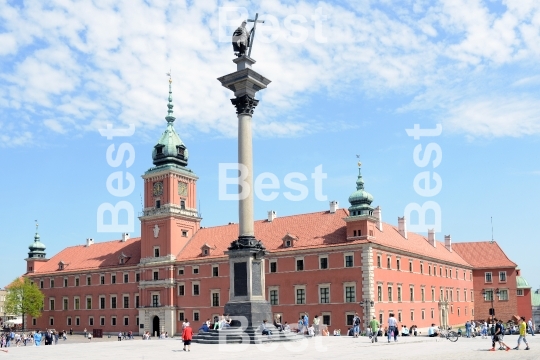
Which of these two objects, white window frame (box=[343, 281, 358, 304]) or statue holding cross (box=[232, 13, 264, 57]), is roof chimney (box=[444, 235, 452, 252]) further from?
statue holding cross (box=[232, 13, 264, 57])

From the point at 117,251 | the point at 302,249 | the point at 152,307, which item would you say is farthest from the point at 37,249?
the point at 302,249

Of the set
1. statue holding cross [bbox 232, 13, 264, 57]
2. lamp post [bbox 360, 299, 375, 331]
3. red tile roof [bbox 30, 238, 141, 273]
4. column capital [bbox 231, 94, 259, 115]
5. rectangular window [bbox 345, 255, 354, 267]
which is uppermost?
statue holding cross [bbox 232, 13, 264, 57]

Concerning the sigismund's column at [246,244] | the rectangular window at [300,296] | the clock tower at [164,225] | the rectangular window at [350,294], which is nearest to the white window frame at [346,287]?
the rectangular window at [350,294]

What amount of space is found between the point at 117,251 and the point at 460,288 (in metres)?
44.1

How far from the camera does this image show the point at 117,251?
7875 centimetres

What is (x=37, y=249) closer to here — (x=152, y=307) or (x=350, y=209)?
(x=152, y=307)

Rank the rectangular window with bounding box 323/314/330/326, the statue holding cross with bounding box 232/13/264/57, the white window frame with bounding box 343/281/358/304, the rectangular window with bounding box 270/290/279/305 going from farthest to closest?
the rectangular window with bounding box 270/290/279/305 < the rectangular window with bounding box 323/314/330/326 < the white window frame with bounding box 343/281/358/304 < the statue holding cross with bounding box 232/13/264/57

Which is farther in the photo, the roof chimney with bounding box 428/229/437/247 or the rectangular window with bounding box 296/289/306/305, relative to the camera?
the roof chimney with bounding box 428/229/437/247

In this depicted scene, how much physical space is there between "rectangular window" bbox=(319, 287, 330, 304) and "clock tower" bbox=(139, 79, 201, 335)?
19.2 meters

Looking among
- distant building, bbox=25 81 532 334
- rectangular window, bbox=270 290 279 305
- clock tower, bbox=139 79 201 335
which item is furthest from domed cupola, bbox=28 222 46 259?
rectangular window, bbox=270 290 279 305

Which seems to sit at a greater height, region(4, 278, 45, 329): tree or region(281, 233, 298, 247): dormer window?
region(281, 233, 298, 247): dormer window

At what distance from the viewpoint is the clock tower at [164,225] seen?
68688mm

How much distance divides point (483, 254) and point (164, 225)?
45.3 meters

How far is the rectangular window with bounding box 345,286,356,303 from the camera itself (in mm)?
54469
